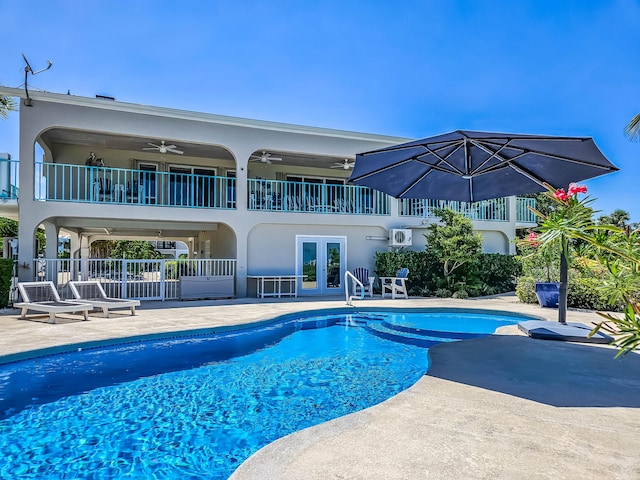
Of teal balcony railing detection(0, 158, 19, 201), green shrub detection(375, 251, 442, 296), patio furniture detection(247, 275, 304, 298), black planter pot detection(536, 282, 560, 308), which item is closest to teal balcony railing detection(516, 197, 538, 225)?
green shrub detection(375, 251, 442, 296)

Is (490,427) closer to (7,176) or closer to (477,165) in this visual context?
(477,165)

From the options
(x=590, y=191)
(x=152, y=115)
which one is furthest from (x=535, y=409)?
(x=152, y=115)

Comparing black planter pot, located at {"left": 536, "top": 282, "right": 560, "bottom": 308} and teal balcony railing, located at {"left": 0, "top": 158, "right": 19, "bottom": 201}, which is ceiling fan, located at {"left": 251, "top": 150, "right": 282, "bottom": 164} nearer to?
teal balcony railing, located at {"left": 0, "top": 158, "right": 19, "bottom": 201}

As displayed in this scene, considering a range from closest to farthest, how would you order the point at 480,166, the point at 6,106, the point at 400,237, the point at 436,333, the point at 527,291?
1. the point at 480,166
2. the point at 436,333
3. the point at 527,291
4. the point at 6,106
5. the point at 400,237

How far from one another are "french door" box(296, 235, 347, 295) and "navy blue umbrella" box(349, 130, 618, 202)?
710 cm

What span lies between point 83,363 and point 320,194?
1123 cm

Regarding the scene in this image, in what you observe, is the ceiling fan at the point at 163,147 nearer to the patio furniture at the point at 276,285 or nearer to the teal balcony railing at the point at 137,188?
the teal balcony railing at the point at 137,188

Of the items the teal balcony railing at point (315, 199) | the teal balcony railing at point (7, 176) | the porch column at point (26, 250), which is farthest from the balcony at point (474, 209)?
the teal balcony railing at point (7, 176)

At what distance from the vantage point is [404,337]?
26.0 ft

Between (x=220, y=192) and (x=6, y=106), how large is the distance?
7294 mm

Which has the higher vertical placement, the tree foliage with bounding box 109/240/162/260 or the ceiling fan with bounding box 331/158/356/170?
the ceiling fan with bounding box 331/158/356/170

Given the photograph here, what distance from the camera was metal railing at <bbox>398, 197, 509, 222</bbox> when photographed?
1645 cm

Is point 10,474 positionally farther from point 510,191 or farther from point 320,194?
point 320,194

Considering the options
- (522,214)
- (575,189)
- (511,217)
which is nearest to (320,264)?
(511,217)
